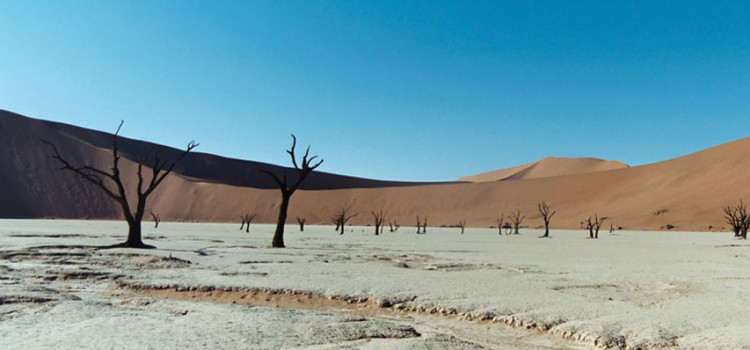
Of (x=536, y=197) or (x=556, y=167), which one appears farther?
(x=556, y=167)

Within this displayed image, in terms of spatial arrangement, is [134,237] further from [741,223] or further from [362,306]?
[741,223]

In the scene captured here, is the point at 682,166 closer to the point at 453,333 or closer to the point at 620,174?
the point at 620,174

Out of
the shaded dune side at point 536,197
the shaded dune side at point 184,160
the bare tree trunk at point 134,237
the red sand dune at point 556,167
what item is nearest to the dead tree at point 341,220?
the shaded dune side at point 536,197

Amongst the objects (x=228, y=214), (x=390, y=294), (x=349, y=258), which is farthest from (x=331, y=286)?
(x=228, y=214)

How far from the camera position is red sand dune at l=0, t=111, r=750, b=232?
72.2 meters

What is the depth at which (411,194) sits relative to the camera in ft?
315

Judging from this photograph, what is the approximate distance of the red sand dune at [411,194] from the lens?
237 feet

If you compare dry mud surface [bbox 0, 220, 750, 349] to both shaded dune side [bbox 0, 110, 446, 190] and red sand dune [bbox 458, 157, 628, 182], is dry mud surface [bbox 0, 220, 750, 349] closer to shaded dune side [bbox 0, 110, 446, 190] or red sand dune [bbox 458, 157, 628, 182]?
shaded dune side [bbox 0, 110, 446, 190]

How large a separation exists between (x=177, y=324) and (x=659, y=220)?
66775mm

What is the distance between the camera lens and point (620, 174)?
88.9 m

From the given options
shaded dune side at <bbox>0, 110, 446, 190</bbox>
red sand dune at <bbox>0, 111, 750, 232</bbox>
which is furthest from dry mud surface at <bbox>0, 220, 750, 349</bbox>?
shaded dune side at <bbox>0, 110, 446, 190</bbox>

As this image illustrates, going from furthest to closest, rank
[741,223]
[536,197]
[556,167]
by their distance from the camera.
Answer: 1. [556,167]
2. [536,197]
3. [741,223]

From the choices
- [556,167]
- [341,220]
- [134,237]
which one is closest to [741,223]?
[341,220]

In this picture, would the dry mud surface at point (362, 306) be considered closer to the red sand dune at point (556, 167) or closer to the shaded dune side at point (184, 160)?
the shaded dune side at point (184, 160)
